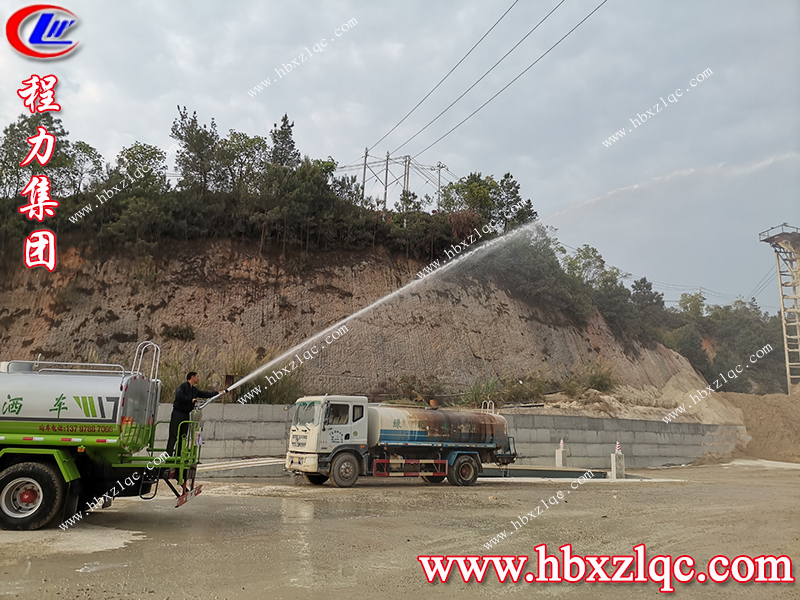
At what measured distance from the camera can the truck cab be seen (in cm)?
1623

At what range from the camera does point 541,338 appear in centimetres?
4097

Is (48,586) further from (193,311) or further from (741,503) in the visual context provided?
(193,311)

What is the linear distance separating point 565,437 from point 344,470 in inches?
453

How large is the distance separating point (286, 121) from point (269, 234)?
33.8 ft

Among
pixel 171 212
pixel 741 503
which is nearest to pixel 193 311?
pixel 171 212

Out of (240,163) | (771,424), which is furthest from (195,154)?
(771,424)

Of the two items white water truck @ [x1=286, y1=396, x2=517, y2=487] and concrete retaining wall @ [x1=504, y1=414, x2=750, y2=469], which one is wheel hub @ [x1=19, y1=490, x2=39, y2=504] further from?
concrete retaining wall @ [x1=504, y1=414, x2=750, y2=469]

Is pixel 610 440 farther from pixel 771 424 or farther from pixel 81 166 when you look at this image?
pixel 81 166

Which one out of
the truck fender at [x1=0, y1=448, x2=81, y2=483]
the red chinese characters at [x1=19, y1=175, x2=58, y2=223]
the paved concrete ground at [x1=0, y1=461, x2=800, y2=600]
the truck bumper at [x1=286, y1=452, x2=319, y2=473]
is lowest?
the paved concrete ground at [x1=0, y1=461, x2=800, y2=600]

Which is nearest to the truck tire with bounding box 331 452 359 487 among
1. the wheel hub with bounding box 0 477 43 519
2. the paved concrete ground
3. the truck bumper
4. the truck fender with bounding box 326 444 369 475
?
the truck fender with bounding box 326 444 369 475

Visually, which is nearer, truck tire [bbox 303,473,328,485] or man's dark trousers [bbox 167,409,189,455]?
man's dark trousers [bbox 167,409,189,455]

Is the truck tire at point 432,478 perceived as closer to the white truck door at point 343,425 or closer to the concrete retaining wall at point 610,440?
the white truck door at point 343,425

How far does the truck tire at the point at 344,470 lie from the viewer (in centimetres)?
1628

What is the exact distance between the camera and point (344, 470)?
645 inches
